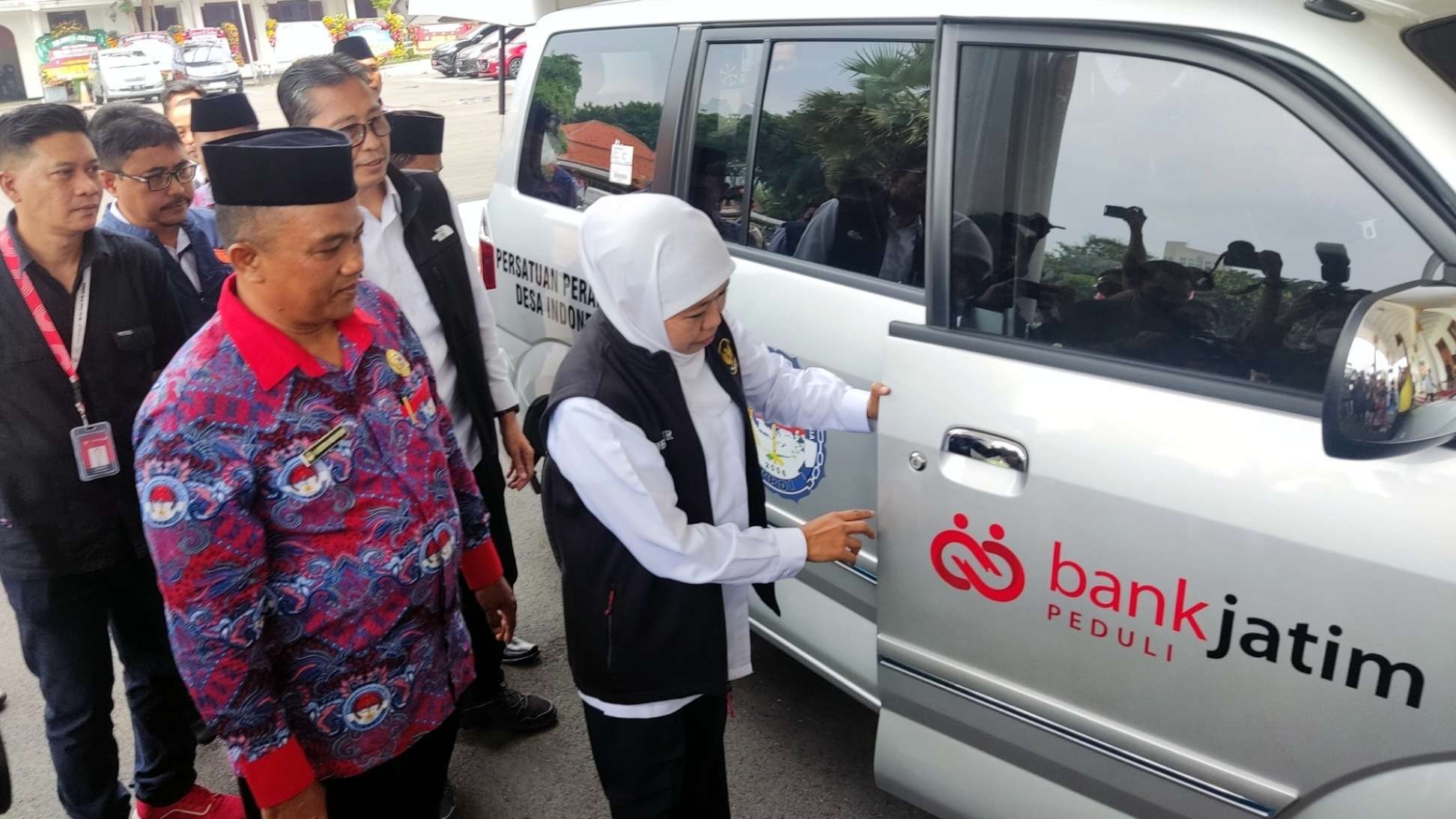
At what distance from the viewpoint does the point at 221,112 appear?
3336 millimetres

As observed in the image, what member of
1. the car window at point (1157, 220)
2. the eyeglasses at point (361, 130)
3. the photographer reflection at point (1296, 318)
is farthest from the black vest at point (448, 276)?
the photographer reflection at point (1296, 318)

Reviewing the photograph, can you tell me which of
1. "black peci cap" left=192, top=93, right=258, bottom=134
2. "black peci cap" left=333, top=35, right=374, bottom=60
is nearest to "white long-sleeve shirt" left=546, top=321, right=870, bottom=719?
"black peci cap" left=192, top=93, right=258, bottom=134

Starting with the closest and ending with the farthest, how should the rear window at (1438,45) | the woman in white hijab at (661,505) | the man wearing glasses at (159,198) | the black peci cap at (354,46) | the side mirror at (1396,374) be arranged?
1. the side mirror at (1396,374)
2. the rear window at (1438,45)
3. the woman in white hijab at (661,505)
4. the man wearing glasses at (159,198)
5. the black peci cap at (354,46)

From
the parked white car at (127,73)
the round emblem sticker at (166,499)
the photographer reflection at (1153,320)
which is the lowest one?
the parked white car at (127,73)

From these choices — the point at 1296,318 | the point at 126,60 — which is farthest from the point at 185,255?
the point at 126,60

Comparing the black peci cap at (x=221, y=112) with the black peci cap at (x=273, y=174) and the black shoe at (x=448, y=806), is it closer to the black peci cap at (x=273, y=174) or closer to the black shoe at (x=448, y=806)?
the black peci cap at (x=273, y=174)

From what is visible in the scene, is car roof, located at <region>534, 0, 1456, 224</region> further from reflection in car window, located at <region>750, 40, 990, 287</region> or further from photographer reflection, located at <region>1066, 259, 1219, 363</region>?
photographer reflection, located at <region>1066, 259, 1219, 363</region>

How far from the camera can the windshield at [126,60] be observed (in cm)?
2797

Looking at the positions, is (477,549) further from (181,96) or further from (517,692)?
(181,96)

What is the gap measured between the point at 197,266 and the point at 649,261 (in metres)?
1.84

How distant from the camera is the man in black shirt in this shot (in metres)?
2.19

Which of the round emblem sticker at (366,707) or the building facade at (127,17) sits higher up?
the building facade at (127,17)

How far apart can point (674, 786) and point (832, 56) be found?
1611 mm

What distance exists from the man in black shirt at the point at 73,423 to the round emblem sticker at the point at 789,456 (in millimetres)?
1419
